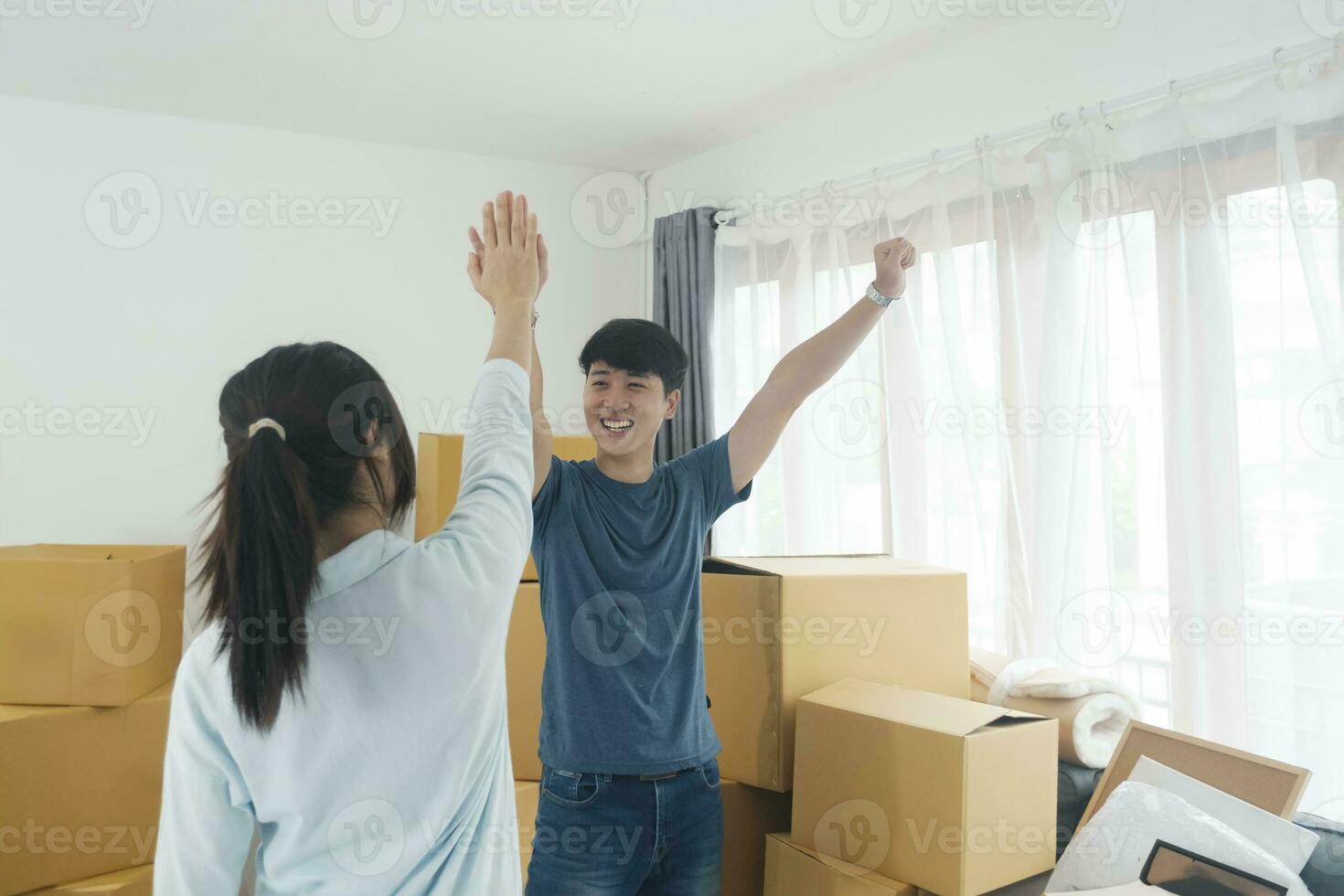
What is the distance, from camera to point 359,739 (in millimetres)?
834

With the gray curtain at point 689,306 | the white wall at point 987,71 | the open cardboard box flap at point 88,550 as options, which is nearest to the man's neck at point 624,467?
the white wall at point 987,71

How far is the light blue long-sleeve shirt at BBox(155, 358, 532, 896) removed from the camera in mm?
825

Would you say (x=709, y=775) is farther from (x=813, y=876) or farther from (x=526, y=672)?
(x=526, y=672)

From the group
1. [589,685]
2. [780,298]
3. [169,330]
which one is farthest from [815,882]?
[169,330]

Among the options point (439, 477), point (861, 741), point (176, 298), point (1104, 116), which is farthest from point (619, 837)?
point (176, 298)

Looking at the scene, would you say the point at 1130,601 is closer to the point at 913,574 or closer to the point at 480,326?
the point at 913,574

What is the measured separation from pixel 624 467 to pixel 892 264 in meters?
0.59

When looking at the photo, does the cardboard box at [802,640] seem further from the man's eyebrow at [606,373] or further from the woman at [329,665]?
the woman at [329,665]

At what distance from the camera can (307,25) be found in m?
2.38

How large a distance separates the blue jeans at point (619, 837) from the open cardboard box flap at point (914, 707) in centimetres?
40

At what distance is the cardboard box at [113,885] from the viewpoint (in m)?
2.20

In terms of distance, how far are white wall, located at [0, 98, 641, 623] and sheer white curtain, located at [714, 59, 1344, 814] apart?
153 cm

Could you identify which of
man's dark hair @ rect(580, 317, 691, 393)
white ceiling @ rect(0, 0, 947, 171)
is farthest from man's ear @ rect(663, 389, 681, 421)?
white ceiling @ rect(0, 0, 947, 171)

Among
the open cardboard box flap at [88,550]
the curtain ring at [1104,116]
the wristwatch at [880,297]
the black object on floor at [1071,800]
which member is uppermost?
the curtain ring at [1104,116]
